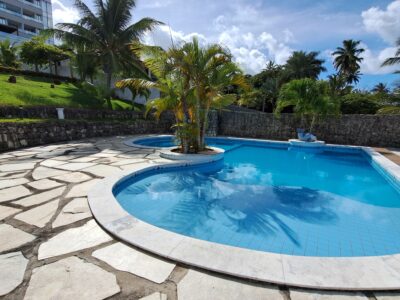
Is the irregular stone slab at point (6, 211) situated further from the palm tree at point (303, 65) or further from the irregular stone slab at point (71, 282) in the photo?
the palm tree at point (303, 65)

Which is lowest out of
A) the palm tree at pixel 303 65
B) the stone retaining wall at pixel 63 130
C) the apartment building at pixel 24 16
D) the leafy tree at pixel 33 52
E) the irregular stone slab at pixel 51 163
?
the irregular stone slab at pixel 51 163

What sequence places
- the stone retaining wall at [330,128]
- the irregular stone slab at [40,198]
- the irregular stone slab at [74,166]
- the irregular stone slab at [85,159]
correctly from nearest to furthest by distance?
1. the irregular stone slab at [40,198]
2. the irregular stone slab at [74,166]
3. the irregular stone slab at [85,159]
4. the stone retaining wall at [330,128]

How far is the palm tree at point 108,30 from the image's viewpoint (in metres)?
13.8

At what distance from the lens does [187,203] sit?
4.83 meters

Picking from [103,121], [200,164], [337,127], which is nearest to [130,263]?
[200,164]

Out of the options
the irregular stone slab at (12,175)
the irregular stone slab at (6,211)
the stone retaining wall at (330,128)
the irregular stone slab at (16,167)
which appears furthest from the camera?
the stone retaining wall at (330,128)

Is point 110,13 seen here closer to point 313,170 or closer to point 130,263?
point 313,170

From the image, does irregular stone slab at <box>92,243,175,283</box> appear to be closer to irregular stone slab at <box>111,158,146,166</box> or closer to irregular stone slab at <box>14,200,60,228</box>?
irregular stone slab at <box>14,200,60,228</box>

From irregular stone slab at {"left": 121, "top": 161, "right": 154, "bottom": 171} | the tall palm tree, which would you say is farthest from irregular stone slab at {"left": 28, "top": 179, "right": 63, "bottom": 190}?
the tall palm tree

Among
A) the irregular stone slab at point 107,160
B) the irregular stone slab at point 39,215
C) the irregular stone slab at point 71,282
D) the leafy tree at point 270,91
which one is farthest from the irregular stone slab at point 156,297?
the leafy tree at point 270,91

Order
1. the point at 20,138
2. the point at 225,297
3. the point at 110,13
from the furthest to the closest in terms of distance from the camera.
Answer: the point at 110,13, the point at 20,138, the point at 225,297

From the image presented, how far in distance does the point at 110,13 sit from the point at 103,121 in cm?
656

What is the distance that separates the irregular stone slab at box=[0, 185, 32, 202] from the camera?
3934 millimetres

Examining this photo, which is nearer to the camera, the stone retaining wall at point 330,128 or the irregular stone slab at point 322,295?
the irregular stone slab at point 322,295
